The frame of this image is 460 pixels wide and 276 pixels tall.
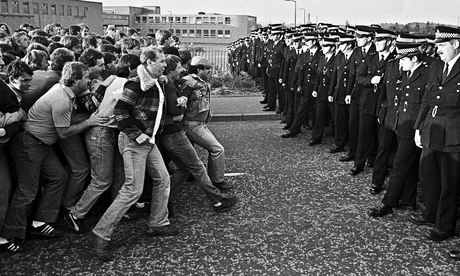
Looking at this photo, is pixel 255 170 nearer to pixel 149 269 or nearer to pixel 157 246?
pixel 157 246

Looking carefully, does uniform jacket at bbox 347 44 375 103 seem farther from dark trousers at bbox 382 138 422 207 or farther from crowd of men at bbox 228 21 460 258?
dark trousers at bbox 382 138 422 207

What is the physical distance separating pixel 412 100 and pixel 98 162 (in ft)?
11.8

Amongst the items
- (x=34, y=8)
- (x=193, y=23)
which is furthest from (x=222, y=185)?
(x=193, y=23)

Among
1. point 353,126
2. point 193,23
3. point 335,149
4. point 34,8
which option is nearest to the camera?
point 353,126

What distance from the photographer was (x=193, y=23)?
72500mm

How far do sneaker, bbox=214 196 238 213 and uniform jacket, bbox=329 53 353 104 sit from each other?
312 cm

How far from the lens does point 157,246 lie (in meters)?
4.98

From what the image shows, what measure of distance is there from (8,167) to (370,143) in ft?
16.4

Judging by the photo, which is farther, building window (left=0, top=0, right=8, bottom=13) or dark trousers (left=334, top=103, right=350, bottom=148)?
building window (left=0, top=0, right=8, bottom=13)

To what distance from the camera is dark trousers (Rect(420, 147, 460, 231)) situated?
5.06 metres

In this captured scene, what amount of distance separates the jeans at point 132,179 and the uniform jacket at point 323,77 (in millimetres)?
4697

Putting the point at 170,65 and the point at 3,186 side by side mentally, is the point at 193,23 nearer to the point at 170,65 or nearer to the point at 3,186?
the point at 170,65

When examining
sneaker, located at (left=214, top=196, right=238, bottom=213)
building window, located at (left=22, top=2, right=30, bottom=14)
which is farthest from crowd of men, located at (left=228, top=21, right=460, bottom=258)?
building window, located at (left=22, top=2, right=30, bottom=14)

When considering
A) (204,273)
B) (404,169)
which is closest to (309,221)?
(404,169)
